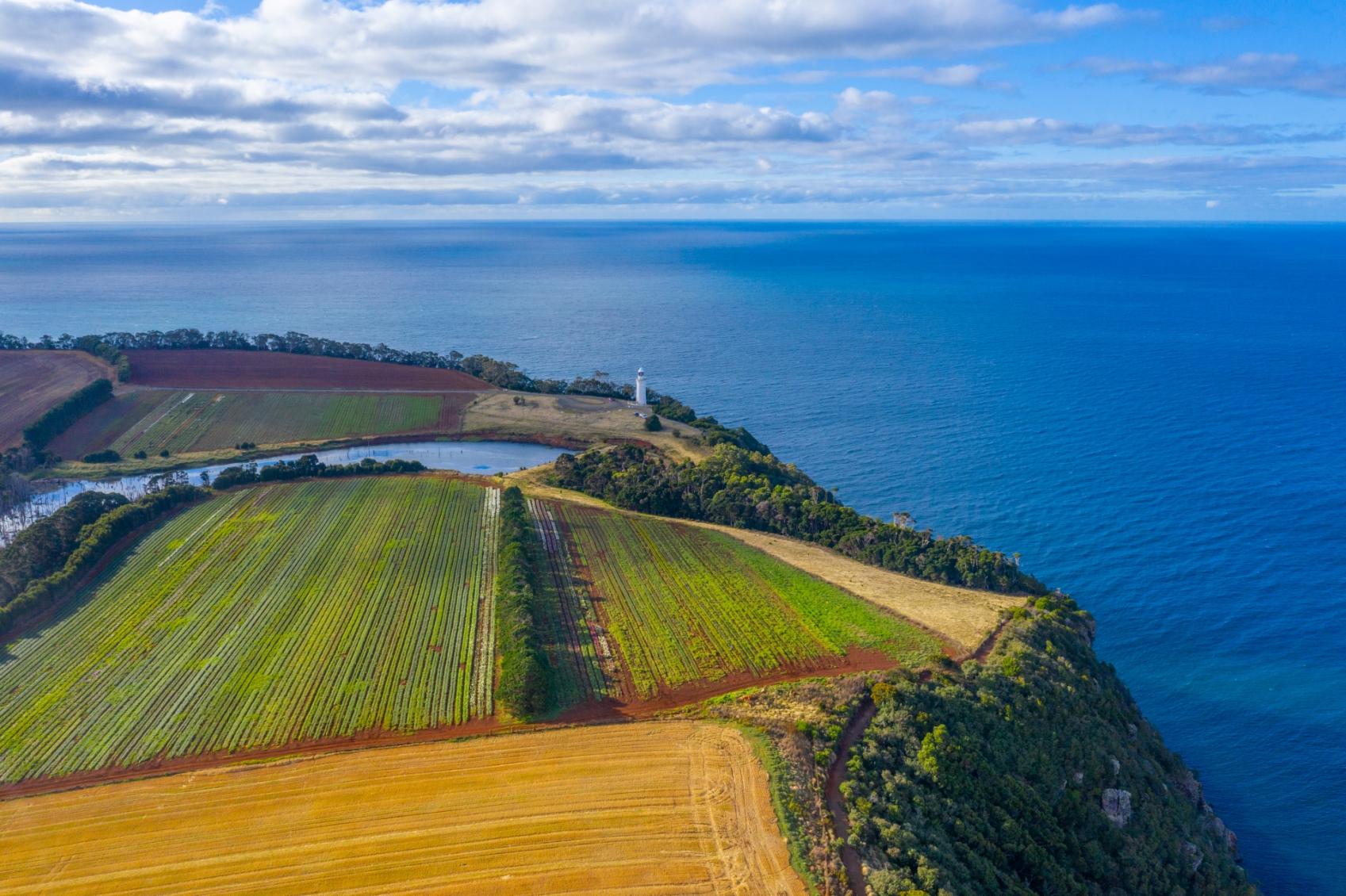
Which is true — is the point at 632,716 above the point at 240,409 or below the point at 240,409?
below

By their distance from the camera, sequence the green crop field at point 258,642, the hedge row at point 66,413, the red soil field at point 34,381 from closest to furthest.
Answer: the green crop field at point 258,642 < the hedge row at point 66,413 < the red soil field at point 34,381

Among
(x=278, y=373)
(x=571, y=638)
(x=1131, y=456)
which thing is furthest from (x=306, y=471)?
(x=1131, y=456)

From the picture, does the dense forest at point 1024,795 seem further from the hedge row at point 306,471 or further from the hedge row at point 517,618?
the hedge row at point 306,471

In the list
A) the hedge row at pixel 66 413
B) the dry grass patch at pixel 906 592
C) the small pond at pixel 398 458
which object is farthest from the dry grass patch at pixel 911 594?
the hedge row at pixel 66 413

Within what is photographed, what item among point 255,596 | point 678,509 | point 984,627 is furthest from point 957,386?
point 255,596

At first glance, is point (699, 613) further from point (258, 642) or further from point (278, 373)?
point (278, 373)

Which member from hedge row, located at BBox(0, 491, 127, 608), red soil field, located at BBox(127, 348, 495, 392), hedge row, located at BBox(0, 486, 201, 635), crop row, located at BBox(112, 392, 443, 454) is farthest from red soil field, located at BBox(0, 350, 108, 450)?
hedge row, located at BBox(0, 491, 127, 608)

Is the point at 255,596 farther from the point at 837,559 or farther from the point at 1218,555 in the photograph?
the point at 1218,555
